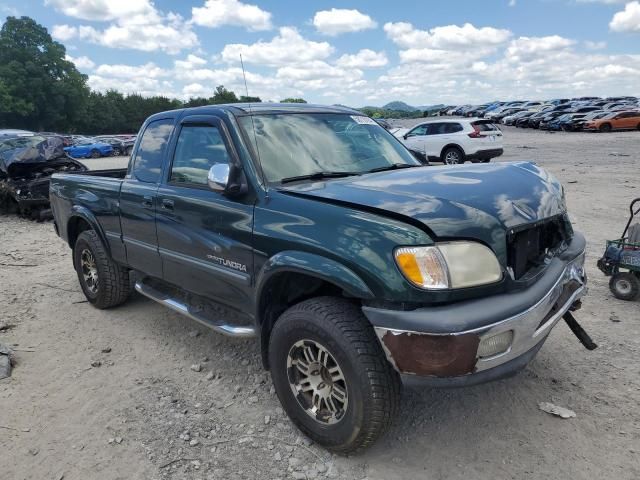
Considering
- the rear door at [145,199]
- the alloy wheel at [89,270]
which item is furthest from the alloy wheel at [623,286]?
the alloy wheel at [89,270]

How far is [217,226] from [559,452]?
7.93 feet

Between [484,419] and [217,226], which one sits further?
[217,226]

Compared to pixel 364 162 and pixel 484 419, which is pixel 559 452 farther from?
pixel 364 162

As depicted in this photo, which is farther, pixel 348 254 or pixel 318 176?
pixel 318 176

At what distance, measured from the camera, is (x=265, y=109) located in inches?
148

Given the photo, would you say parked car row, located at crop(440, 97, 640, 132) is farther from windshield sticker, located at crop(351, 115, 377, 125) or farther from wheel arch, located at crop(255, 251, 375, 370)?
wheel arch, located at crop(255, 251, 375, 370)

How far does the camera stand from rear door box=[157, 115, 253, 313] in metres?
3.28

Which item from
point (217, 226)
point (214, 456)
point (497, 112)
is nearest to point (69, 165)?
point (217, 226)

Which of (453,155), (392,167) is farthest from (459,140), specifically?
(392,167)

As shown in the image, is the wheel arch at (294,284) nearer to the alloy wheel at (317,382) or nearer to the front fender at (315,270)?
the front fender at (315,270)

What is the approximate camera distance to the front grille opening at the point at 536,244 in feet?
8.77

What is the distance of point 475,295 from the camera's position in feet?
8.15

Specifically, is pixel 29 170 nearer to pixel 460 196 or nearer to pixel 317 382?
pixel 317 382

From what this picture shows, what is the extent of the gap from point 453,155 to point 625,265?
12.9m
